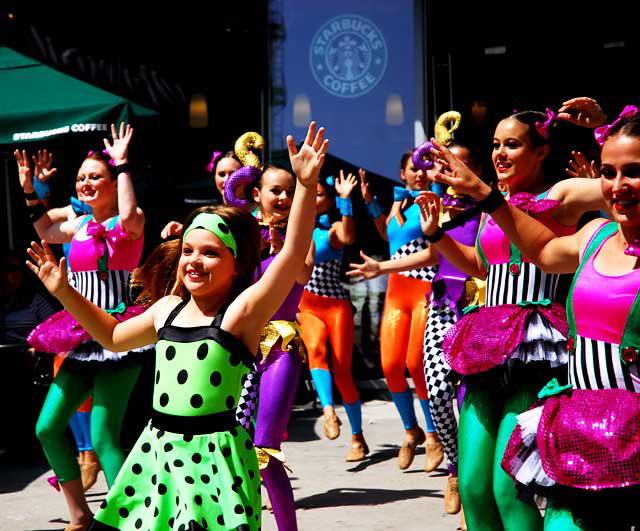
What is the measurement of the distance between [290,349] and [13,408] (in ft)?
10.1

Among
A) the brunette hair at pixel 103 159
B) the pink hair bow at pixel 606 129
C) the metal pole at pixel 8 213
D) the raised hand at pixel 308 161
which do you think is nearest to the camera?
the pink hair bow at pixel 606 129

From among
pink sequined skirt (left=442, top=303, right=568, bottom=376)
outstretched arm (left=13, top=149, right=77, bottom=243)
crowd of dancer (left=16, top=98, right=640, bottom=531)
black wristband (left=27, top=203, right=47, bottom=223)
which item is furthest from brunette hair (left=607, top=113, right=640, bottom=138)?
black wristband (left=27, top=203, right=47, bottom=223)

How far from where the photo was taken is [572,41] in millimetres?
10523

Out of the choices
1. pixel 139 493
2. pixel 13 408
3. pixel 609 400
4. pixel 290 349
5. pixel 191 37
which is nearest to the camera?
pixel 609 400

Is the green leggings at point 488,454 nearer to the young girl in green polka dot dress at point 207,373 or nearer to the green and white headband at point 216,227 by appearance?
the young girl in green polka dot dress at point 207,373

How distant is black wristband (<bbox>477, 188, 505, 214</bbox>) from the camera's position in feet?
11.3

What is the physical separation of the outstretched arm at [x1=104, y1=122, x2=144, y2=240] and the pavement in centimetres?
168

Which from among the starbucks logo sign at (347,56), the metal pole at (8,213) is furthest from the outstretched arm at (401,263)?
the metal pole at (8,213)

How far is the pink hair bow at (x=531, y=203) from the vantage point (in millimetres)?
4047

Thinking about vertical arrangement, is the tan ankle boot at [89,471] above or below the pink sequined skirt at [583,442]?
below

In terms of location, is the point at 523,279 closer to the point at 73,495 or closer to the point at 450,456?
the point at 450,456

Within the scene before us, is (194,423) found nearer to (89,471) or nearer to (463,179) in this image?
(463,179)

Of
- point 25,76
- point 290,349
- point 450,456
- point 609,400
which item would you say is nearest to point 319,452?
point 450,456

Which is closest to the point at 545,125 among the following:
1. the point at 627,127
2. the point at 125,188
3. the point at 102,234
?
the point at 627,127
